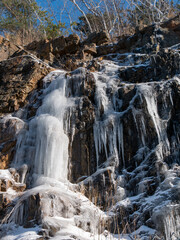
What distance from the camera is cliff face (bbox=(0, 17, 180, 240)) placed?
18.1ft

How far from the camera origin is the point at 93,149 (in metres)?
7.80

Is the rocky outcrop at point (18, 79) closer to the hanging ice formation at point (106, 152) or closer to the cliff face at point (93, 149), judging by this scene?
the cliff face at point (93, 149)

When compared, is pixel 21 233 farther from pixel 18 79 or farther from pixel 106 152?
pixel 18 79

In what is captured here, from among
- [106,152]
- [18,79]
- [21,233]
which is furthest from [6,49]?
[21,233]

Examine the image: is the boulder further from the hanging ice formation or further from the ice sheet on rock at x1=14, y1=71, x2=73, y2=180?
the ice sheet on rock at x1=14, y1=71, x2=73, y2=180

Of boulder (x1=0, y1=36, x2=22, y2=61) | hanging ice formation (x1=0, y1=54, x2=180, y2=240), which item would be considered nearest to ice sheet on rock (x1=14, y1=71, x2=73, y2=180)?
hanging ice formation (x1=0, y1=54, x2=180, y2=240)

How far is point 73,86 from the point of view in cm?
929

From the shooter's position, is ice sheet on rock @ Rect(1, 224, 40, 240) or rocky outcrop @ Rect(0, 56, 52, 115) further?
rocky outcrop @ Rect(0, 56, 52, 115)

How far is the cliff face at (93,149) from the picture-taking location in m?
5.51

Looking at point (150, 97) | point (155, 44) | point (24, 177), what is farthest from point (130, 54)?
point (24, 177)

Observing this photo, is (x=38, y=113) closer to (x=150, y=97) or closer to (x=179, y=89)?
(x=150, y=97)

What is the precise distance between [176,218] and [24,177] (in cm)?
382

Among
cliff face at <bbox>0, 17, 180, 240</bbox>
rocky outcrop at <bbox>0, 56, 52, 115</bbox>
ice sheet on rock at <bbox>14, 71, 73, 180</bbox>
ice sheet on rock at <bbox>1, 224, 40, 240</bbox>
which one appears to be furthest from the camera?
rocky outcrop at <bbox>0, 56, 52, 115</bbox>

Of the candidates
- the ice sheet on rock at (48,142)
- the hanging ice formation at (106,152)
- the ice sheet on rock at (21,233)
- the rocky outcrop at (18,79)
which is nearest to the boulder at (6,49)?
the rocky outcrop at (18,79)
